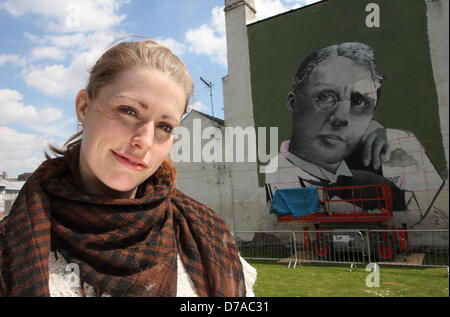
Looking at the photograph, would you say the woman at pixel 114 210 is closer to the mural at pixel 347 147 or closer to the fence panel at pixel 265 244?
the mural at pixel 347 147

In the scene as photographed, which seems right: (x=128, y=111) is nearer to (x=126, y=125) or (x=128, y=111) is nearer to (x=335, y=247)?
(x=126, y=125)

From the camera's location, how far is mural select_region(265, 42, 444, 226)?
37.7 ft

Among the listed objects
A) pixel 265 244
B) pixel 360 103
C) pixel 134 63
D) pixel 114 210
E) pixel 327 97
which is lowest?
pixel 265 244

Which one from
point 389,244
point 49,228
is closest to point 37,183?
point 49,228

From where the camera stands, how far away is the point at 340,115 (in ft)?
42.1

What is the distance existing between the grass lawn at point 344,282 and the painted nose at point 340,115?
19.1 feet

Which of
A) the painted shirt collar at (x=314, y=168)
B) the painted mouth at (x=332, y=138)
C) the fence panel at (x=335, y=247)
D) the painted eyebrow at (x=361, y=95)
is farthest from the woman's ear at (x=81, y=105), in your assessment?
the painted eyebrow at (x=361, y=95)

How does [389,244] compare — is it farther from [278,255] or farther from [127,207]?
[127,207]

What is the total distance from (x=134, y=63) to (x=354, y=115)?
1262 cm

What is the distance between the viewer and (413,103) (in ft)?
38.2

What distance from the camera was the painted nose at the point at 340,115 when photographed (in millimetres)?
12719

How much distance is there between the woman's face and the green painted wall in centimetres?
1242

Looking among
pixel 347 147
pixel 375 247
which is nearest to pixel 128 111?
pixel 375 247

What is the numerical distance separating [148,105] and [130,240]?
21.1 inches
